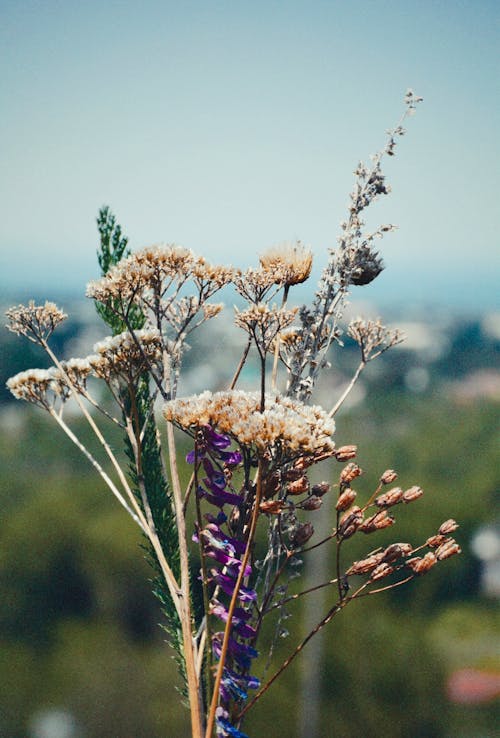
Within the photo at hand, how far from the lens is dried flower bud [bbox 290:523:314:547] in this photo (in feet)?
2.56

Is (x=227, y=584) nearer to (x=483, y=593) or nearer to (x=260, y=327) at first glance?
(x=260, y=327)

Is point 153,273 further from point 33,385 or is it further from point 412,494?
point 412,494

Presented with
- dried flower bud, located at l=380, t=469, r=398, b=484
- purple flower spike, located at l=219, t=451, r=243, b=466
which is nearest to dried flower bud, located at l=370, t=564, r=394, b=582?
dried flower bud, located at l=380, t=469, r=398, b=484

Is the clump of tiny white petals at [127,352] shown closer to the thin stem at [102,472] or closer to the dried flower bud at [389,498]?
the thin stem at [102,472]

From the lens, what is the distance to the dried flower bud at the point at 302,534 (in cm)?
78

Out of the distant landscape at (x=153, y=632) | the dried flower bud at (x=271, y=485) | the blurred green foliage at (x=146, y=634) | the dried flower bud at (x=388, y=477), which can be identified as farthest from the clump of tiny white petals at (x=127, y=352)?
the blurred green foliage at (x=146, y=634)

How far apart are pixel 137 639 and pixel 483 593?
7.11 metres

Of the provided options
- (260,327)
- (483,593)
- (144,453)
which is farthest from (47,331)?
(483,593)

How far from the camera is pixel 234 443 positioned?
2.61 ft

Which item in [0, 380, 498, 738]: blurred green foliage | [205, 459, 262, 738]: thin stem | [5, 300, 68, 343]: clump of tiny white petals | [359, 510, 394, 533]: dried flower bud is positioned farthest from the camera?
[0, 380, 498, 738]: blurred green foliage

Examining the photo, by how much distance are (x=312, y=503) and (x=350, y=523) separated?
56 mm

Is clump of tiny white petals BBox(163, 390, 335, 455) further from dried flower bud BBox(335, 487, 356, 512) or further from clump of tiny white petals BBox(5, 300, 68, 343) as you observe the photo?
clump of tiny white petals BBox(5, 300, 68, 343)

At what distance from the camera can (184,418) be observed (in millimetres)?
722

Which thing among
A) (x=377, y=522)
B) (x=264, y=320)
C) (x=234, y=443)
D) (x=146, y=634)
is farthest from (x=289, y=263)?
(x=146, y=634)
